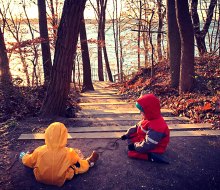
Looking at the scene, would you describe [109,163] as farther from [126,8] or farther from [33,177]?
[126,8]

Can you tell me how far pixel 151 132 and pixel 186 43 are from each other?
4775 mm

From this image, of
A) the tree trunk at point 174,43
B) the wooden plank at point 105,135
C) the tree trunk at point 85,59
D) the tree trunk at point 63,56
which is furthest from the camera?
the tree trunk at point 85,59

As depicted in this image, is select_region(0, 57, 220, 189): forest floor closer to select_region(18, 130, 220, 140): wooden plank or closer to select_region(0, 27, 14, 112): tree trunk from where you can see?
select_region(0, 27, 14, 112): tree trunk

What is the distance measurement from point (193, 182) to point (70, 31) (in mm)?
4500

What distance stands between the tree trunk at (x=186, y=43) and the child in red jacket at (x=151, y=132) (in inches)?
174

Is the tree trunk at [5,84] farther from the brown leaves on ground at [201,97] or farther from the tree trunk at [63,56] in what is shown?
the brown leaves on ground at [201,97]

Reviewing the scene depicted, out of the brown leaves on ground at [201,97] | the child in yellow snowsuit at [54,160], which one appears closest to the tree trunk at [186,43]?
the brown leaves on ground at [201,97]

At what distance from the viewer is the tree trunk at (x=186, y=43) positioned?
8.01 metres

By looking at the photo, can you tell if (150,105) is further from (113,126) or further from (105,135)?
(113,126)

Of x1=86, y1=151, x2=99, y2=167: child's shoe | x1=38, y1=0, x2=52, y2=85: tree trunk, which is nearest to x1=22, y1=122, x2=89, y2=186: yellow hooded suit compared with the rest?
x1=86, y1=151, x2=99, y2=167: child's shoe

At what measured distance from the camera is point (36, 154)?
402 cm

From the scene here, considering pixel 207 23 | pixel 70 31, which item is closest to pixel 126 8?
pixel 207 23

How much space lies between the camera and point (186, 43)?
322 inches

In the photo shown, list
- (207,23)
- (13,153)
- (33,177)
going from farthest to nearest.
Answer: (207,23)
(13,153)
(33,177)
